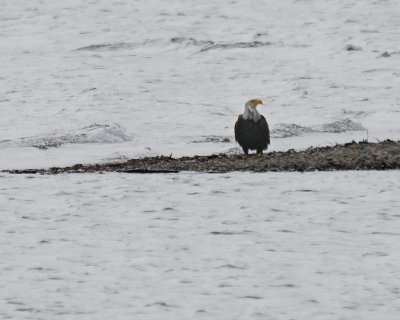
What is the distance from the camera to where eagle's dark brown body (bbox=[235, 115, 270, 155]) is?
15.3m

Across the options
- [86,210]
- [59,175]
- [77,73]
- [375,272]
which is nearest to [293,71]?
[77,73]

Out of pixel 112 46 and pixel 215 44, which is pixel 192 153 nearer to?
pixel 215 44

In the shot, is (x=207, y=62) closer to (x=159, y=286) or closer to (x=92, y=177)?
(x=92, y=177)

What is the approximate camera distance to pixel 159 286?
661cm

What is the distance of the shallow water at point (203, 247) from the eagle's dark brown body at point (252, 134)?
3.65 m

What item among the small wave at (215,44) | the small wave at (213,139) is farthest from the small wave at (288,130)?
the small wave at (215,44)

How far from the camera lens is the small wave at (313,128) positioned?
67.1 ft

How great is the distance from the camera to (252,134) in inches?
601

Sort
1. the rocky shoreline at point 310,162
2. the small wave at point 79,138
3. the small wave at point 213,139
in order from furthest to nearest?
1. the small wave at point 213,139
2. the small wave at point 79,138
3. the rocky shoreline at point 310,162

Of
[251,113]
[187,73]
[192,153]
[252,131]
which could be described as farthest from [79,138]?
[187,73]

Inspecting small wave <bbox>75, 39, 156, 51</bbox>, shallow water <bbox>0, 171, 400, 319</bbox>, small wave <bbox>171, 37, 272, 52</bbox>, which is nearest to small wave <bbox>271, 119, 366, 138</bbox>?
shallow water <bbox>0, 171, 400, 319</bbox>

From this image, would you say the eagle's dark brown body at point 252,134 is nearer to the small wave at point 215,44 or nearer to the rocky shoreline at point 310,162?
the rocky shoreline at point 310,162

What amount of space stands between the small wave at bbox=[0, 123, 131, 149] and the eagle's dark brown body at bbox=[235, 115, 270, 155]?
5.18 meters

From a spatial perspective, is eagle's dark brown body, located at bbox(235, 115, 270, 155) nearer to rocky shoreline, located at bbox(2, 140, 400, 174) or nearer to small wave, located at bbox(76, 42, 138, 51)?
rocky shoreline, located at bbox(2, 140, 400, 174)
